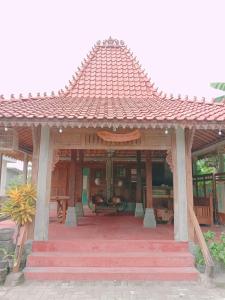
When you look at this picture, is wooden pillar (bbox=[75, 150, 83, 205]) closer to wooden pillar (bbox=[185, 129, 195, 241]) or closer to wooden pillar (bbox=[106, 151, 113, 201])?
wooden pillar (bbox=[106, 151, 113, 201])

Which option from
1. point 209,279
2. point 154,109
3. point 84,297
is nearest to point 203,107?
point 154,109

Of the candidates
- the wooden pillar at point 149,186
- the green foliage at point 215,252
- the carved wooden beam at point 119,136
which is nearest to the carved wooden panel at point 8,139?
the carved wooden beam at point 119,136

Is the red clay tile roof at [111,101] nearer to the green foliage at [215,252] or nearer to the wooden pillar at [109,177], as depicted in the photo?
the green foliage at [215,252]

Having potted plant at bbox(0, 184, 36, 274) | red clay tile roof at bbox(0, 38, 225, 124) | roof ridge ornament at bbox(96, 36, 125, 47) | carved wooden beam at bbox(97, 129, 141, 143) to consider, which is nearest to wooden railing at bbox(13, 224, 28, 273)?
potted plant at bbox(0, 184, 36, 274)

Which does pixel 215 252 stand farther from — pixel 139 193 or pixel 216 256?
pixel 139 193

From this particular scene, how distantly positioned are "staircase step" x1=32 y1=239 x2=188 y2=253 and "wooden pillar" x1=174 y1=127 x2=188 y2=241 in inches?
11.5

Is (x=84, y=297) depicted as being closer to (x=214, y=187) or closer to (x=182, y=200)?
(x=182, y=200)

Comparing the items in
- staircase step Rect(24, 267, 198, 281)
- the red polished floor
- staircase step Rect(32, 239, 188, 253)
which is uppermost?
the red polished floor

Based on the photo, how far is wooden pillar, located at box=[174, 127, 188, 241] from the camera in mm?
5980

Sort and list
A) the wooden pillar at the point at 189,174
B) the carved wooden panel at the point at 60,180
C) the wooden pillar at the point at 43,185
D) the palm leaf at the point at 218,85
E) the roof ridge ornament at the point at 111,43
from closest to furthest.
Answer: the wooden pillar at the point at 43,185 → the wooden pillar at the point at 189,174 → the roof ridge ornament at the point at 111,43 → the carved wooden panel at the point at 60,180 → the palm leaf at the point at 218,85

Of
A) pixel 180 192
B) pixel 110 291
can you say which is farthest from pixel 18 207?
pixel 180 192

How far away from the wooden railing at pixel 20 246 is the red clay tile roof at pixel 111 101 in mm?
2407

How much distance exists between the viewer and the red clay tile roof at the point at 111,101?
541 cm

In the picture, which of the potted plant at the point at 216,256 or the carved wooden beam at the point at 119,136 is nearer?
the potted plant at the point at 216,256
